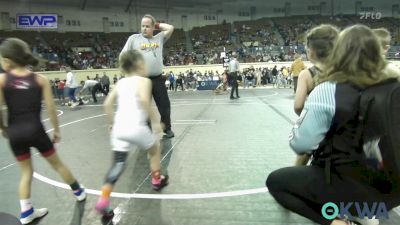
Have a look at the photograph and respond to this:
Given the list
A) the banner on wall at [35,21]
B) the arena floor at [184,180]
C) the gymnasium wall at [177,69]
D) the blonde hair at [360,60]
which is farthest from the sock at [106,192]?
the banner on wall at [35,21]

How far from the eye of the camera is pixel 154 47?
17.3 feet

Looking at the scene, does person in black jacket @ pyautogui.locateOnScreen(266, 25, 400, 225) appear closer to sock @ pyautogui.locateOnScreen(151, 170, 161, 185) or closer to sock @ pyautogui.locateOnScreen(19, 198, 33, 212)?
sock @ pyautogui.locateOnScreen(151, 170, 161, 185)

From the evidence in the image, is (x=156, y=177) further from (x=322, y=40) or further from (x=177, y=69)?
(x=177, y=69)

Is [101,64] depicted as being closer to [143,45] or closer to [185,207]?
[143,45]

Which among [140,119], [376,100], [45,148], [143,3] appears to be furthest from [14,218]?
[143,3]

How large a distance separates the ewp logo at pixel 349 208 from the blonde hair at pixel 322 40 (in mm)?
1343

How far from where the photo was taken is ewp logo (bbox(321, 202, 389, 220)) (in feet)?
5.99

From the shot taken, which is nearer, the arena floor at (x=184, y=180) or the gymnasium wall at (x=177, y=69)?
the arena floor at (x=184, y=180)

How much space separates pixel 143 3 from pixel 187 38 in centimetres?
569

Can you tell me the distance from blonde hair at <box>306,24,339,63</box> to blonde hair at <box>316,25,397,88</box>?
992 mm

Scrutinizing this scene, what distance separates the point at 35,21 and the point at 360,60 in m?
29.9

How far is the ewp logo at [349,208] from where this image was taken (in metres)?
1.83

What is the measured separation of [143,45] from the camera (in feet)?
17.0
